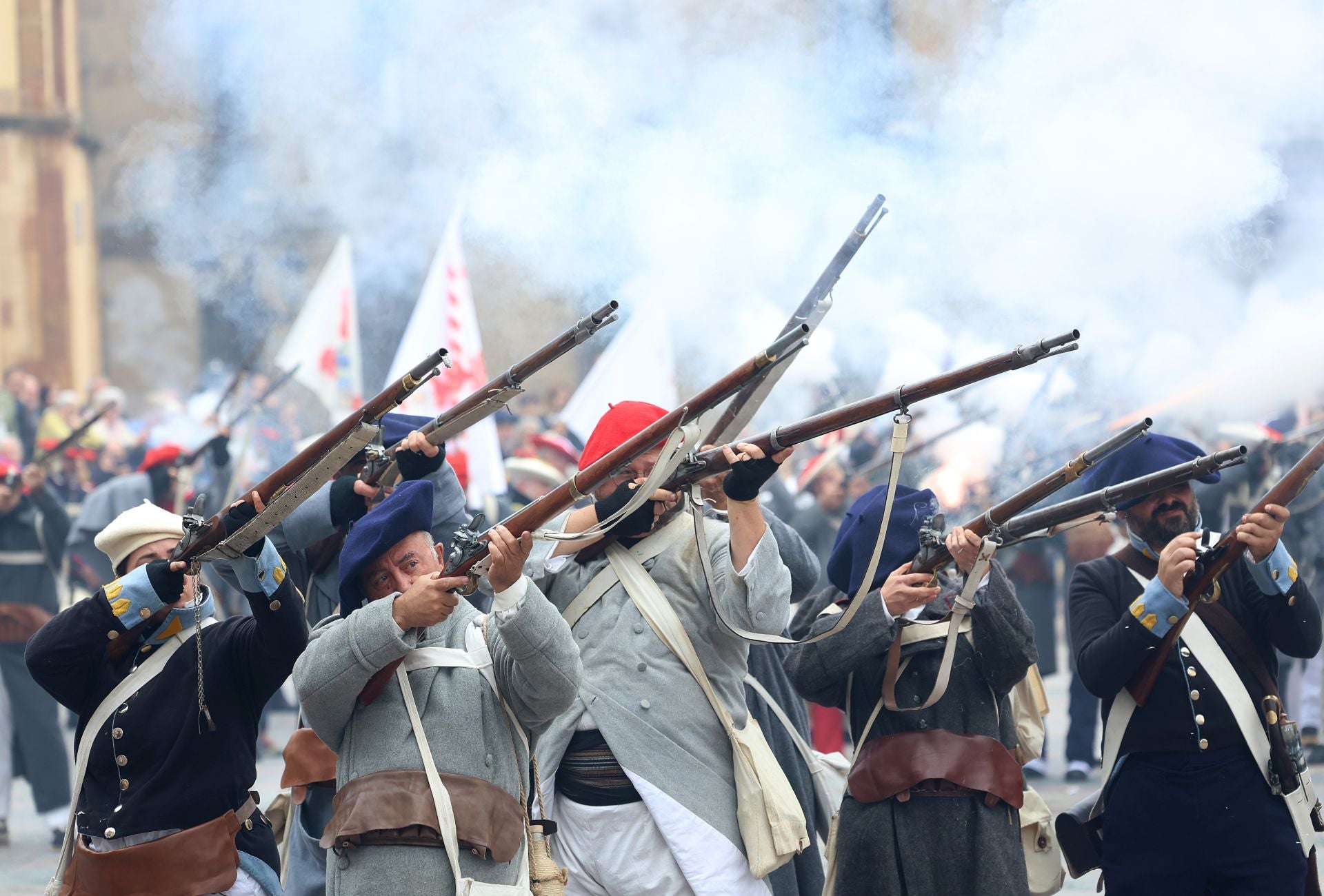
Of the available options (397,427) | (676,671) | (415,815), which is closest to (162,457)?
(397,427)

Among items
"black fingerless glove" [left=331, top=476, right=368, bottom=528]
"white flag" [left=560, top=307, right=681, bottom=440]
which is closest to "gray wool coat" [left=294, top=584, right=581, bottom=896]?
"black fingerless glove" [left=331, top=476, right=368, bottom=528]

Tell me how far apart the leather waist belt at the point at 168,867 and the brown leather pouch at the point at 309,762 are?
74 cm

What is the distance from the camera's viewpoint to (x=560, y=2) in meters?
14.1

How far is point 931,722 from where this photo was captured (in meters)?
4.42

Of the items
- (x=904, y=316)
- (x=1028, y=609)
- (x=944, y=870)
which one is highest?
(x=904, y=316)

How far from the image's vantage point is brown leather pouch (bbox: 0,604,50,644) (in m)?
8.62

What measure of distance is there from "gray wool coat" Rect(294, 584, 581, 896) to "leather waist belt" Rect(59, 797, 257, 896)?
29 centimetres

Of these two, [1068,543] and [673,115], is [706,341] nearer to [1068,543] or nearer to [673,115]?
[673,115]

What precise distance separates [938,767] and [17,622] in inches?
238

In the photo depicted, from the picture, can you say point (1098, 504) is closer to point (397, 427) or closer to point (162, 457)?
point (397, 427)

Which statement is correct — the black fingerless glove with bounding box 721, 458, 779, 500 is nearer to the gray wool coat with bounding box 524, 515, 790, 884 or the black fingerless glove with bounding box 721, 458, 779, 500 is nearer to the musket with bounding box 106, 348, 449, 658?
the gray wool coat with bounding box 524, 515, 790, 884

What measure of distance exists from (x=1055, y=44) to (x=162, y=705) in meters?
6.84

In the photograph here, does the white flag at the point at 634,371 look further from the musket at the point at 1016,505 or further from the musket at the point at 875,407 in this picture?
the musket at the point at 875,407

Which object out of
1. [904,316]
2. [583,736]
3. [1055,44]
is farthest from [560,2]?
[583,736]
